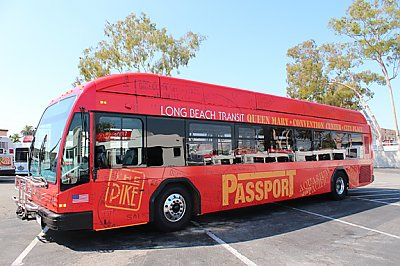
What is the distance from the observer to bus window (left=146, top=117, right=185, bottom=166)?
6.25m

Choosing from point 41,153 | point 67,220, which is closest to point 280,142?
point 67,220

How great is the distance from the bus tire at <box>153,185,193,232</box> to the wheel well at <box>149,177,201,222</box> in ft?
0.27

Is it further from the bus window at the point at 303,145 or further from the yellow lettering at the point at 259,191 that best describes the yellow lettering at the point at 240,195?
the bus window at the point at 303,145

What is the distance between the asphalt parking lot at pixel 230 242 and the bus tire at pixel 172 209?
0.70 ft

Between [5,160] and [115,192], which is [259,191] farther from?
[5,160]

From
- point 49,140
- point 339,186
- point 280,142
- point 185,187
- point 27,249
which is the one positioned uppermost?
point 49,140

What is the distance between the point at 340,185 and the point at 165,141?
7802 millimetres

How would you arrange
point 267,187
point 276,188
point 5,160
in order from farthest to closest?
point 5,160 < point 276,188 < point 267,187

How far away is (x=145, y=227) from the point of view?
23.0 feet

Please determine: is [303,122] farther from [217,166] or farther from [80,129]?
[80,129]

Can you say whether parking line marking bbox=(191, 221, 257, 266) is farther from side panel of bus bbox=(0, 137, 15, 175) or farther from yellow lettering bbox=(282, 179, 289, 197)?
side panel of bus bbox=(0, 137, 15, 175)

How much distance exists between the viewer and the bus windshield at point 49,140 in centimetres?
555

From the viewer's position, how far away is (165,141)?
646 centimetres

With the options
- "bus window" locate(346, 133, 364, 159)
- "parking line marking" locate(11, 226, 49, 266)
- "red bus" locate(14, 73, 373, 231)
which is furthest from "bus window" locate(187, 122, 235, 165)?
"bus window" locate(346, 133, 364, 159)
